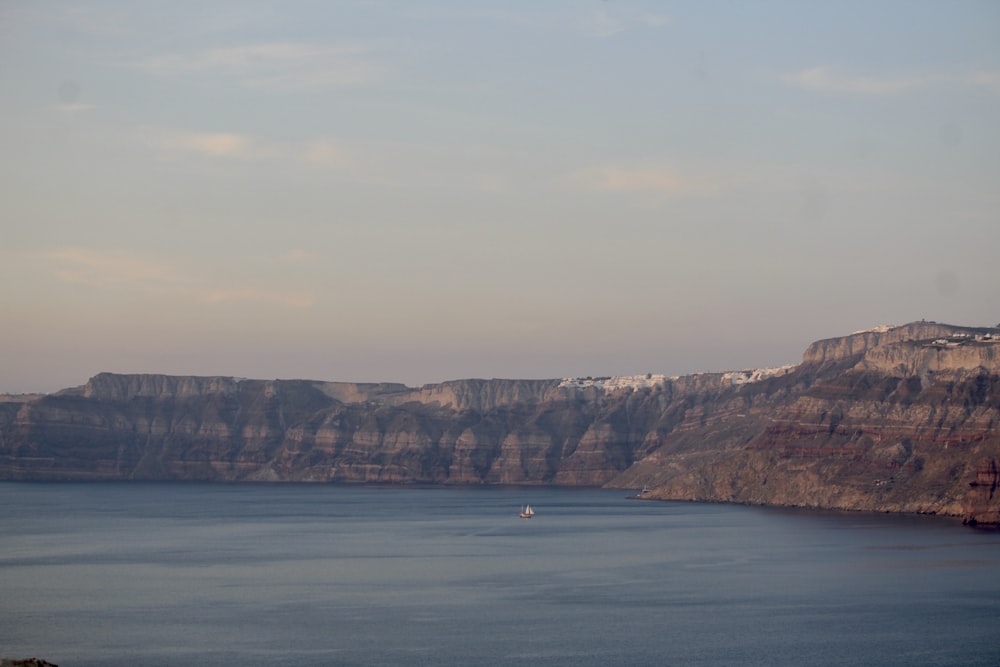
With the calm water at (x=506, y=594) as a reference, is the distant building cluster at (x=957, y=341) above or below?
above

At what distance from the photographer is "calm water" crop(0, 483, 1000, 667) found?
252 ft

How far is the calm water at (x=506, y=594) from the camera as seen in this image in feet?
252

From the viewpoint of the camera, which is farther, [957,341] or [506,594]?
[957,341]

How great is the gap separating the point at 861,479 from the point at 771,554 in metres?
57.6

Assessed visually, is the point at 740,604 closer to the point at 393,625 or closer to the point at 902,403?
the point at 393,625

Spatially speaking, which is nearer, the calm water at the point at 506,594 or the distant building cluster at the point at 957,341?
the calm water at the point at 506,594

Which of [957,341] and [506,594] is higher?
[957,341]

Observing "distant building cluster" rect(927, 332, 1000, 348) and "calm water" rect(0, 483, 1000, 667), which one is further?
"distant building cluster" rect(927, 332, 1000, 348)

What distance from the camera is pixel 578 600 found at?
94.2 metres

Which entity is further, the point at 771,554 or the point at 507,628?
the point at 771,554

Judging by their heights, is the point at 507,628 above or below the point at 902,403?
below

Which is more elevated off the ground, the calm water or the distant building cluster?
the distant building cluster

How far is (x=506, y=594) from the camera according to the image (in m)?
97.1

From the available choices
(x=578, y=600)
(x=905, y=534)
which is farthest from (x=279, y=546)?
(x=905, y=534)
